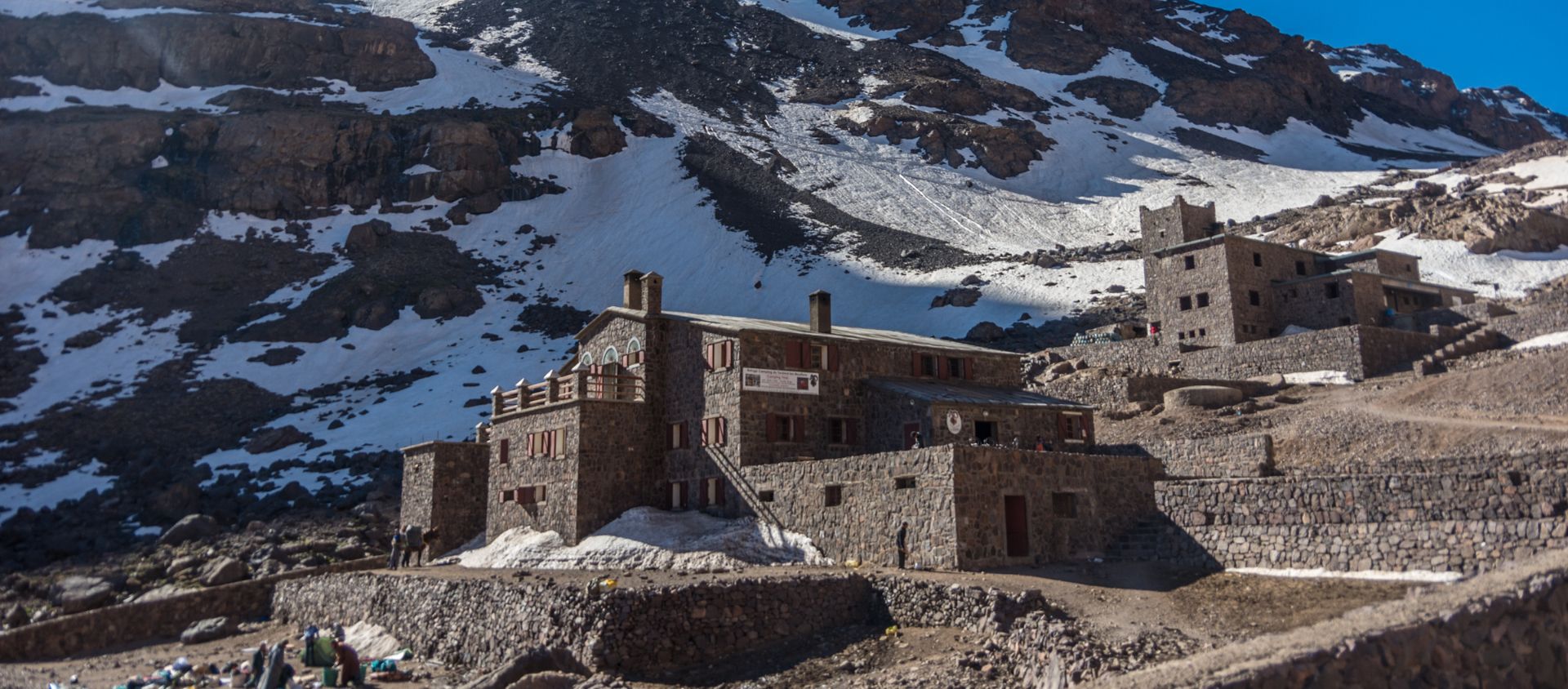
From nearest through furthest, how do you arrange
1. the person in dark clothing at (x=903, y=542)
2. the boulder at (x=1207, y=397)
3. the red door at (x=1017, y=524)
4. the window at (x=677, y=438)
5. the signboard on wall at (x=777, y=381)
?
the person in dark clothing at (x=903, y=542) < the red door at (x=1017, y=524) < the signboard on wall at (x=777, y=381) < the window at (x=677, y=438) < the boulder at (x=1207, y=397)

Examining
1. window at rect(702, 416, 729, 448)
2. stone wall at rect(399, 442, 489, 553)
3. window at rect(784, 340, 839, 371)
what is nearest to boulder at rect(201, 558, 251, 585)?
stone wall at rect(399, 442, 489, 553)

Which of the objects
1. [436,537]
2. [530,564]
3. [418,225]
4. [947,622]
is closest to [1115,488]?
[947,622]

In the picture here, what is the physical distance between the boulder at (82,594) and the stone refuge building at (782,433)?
11.7 metres

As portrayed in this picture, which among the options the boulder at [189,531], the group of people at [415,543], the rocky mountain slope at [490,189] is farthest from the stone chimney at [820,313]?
the boulder at [189,531]

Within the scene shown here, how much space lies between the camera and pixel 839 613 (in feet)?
74.5

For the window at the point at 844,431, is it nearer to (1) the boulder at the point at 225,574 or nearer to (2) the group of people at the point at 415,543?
(2) the group of people at the point at 415,543

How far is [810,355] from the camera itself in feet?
108

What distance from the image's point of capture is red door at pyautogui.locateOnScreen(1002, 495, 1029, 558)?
82.5ft

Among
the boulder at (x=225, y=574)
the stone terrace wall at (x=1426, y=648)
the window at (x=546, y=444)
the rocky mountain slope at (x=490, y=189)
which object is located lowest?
the boulder at (x=225, y=574)

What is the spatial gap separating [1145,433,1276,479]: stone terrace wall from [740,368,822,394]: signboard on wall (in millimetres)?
10419

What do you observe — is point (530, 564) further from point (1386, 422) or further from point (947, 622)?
point (1386, 422)

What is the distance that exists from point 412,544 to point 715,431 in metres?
12.6

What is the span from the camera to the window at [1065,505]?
84.9 ft

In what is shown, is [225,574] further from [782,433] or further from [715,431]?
[782,433]
